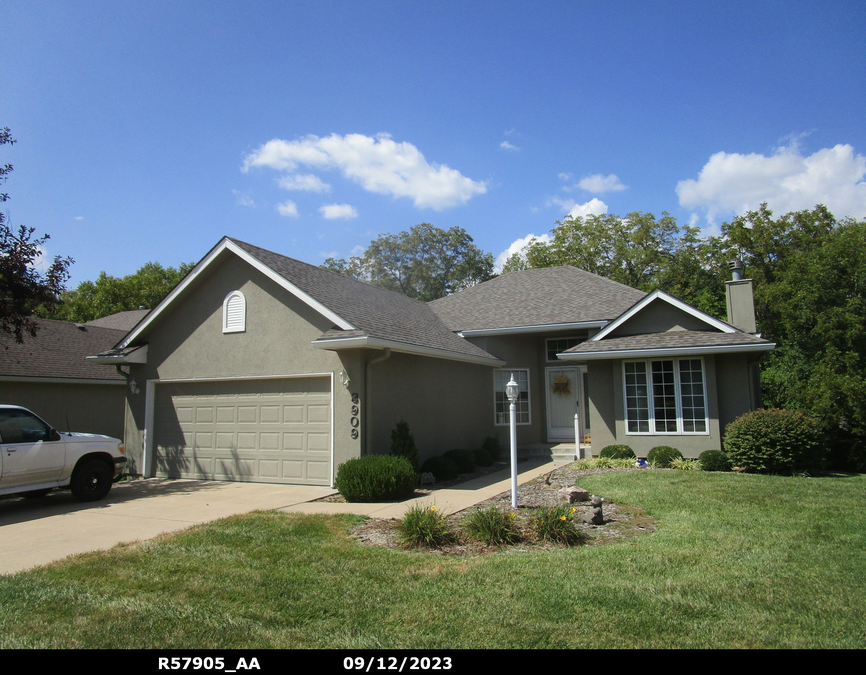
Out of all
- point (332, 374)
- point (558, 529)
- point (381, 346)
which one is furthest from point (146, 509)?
point (558, 529)

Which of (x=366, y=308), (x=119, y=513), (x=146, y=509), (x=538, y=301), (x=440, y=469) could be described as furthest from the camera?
(x=538, y=301)

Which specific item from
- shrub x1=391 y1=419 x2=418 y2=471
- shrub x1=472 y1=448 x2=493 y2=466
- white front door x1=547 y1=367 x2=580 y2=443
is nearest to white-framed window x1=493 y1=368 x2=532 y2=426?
white front door x1=547 y1=367 x2=580 y2=443

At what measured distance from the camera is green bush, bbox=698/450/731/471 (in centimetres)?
1284

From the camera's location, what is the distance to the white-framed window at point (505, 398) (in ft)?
57.3

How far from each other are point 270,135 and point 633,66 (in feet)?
27.5

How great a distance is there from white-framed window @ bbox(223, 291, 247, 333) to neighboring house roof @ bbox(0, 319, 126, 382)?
5.39 metres

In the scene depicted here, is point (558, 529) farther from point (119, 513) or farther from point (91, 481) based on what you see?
point (91, 481)

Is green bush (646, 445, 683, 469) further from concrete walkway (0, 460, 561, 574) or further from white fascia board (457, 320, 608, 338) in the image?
white fascia board (457, 320, 608, 338)

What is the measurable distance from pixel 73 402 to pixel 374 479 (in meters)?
13.3

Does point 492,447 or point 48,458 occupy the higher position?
point 48,458

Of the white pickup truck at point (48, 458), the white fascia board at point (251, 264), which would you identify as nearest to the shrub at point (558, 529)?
the white fascia board at point (251, 264)

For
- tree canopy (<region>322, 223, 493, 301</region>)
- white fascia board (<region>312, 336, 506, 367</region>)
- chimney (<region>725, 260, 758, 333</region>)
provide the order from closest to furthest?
white fascia board (<region>312, 336, 506, 367</region>) < chimney (<region>725, 260, 758, 333</region>) < tree canopy (<region>322, 223, 493, 301</region>)

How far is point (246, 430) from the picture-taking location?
13078 millimetres

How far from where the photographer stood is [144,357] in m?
14.5
